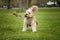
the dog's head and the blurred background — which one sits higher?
the blurred background

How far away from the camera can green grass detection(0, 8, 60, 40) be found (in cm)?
244

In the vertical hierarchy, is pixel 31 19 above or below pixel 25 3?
below

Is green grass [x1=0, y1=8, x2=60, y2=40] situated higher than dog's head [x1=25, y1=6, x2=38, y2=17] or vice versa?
dog's head [x1=25, y1=6, x2=38, y2=17]

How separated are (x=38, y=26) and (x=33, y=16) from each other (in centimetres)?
12

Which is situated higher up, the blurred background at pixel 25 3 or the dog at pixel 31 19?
the blurred background at pixel 25 3

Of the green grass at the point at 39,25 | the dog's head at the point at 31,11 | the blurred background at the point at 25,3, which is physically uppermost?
the blurred background at the point at 25,3

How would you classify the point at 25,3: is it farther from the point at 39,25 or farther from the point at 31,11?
the point at 39,25

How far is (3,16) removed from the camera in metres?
2.62

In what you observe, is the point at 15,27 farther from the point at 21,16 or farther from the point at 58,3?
the point at 58,3

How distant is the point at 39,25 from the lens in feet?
8.63

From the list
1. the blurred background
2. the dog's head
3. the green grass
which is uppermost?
the blurred background

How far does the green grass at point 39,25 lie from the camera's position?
96.0 inches

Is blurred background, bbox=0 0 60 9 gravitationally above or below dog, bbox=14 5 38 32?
above

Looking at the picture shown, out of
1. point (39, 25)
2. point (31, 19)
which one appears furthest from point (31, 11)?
point (39, 25)
